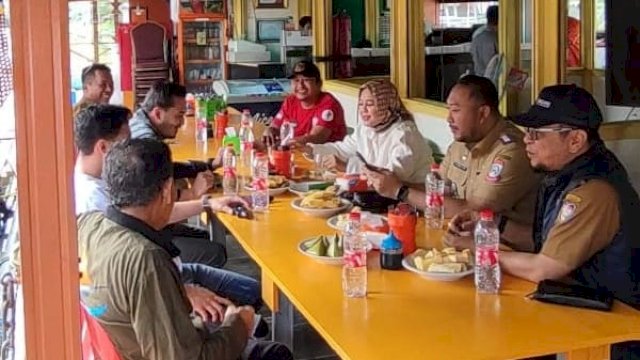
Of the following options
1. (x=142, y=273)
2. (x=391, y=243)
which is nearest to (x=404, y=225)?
(x=391, y=243)

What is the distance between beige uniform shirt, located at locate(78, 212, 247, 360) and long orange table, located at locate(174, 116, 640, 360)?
0.96 ft

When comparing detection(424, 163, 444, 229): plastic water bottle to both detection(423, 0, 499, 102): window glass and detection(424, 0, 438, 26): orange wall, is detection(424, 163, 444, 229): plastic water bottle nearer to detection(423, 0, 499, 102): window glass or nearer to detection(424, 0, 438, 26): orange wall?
detection(423, 0, 499, 102): window glass

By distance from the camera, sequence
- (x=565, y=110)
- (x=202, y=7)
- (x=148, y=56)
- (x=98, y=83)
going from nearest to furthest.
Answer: (x=565, y=110) → (x=98, y=83) → (x=202, y=7) → (x=148, y=56)

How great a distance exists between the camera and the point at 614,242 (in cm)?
223

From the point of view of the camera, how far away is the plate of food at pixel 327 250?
2449 mm

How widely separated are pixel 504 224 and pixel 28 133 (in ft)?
6.50

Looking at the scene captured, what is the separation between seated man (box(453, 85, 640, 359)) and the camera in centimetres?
219

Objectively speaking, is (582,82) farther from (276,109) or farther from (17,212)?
(17,212)

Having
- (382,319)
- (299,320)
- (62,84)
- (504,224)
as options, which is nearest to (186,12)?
(299,320)

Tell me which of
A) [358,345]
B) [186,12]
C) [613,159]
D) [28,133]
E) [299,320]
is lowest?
[299,320]

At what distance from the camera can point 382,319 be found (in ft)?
6.57

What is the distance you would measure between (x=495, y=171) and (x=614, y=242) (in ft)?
2.72

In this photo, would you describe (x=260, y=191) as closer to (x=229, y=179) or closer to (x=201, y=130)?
(x=229, y=179)

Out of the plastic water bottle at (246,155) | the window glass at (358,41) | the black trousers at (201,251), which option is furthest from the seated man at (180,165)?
the window glass at (358,41)
